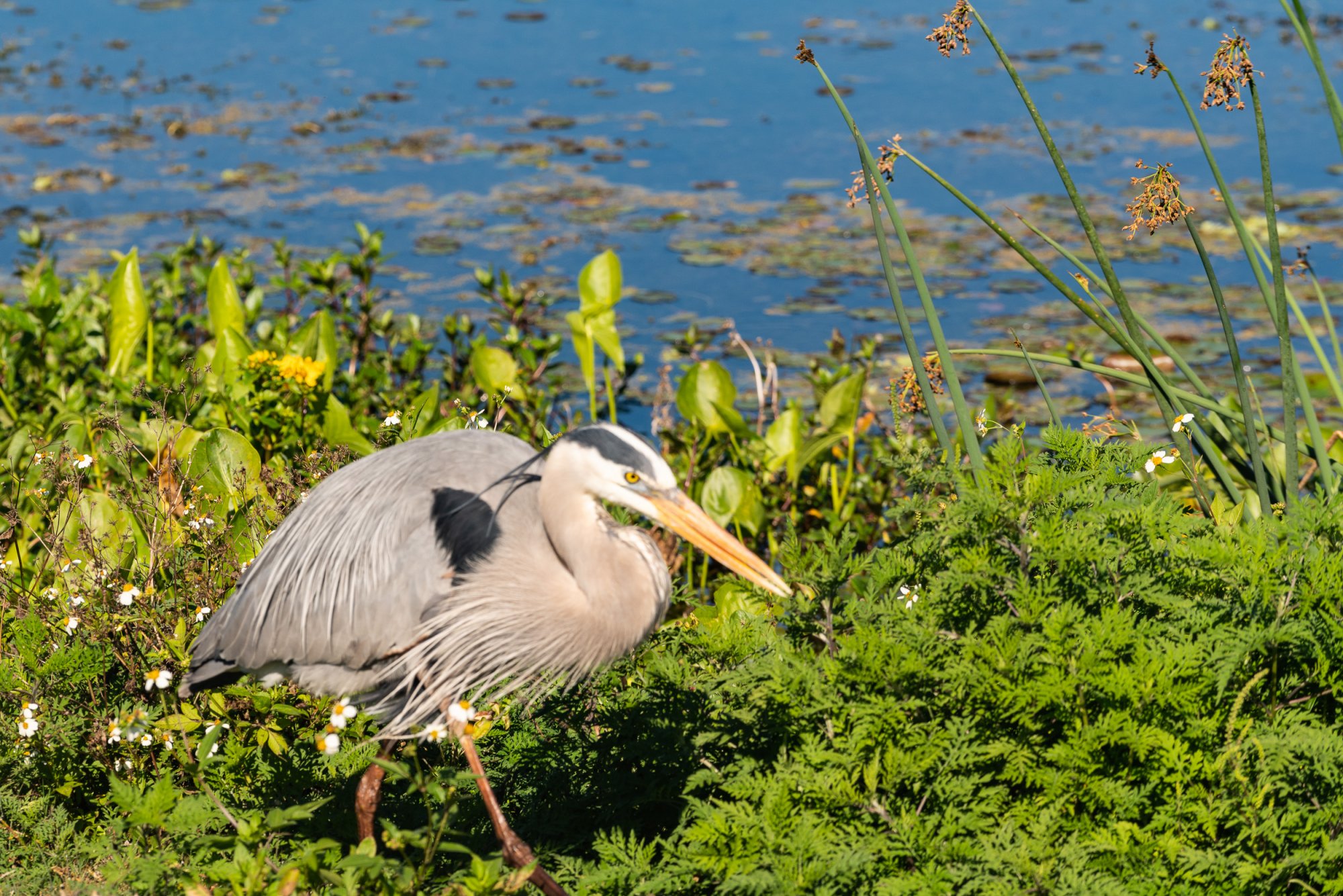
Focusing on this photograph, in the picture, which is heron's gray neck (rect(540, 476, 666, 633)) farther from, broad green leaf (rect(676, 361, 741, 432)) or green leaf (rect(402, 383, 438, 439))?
broad green leaf (rect(676, 361, 741, 432))

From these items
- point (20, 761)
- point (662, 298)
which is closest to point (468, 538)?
point (20, 761)

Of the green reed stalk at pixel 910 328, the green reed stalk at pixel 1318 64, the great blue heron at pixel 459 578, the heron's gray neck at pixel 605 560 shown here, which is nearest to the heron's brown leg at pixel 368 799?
the great blue heron at pixel 459 578

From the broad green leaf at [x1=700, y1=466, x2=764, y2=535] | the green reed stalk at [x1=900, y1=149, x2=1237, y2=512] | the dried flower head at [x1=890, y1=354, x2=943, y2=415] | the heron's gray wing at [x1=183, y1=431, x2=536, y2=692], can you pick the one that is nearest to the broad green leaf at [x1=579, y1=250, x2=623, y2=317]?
the broad green leaf at [x1=700, y1=466, x2=764, y2=535]

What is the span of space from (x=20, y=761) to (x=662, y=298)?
16.7ft

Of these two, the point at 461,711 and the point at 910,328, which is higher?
the point at 910,328

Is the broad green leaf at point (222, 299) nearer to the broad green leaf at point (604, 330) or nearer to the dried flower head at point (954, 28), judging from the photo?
the broad green leaf at point (604, 330)

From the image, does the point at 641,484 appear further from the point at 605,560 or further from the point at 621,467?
the point at 605,560

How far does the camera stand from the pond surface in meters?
8.18

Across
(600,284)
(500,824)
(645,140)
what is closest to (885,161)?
(500,824)

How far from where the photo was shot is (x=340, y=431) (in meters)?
4.62

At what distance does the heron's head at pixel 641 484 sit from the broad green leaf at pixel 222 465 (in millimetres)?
1731

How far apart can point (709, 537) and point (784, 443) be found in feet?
7.52

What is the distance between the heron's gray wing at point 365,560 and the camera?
3051mm

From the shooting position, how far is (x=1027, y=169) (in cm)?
990
